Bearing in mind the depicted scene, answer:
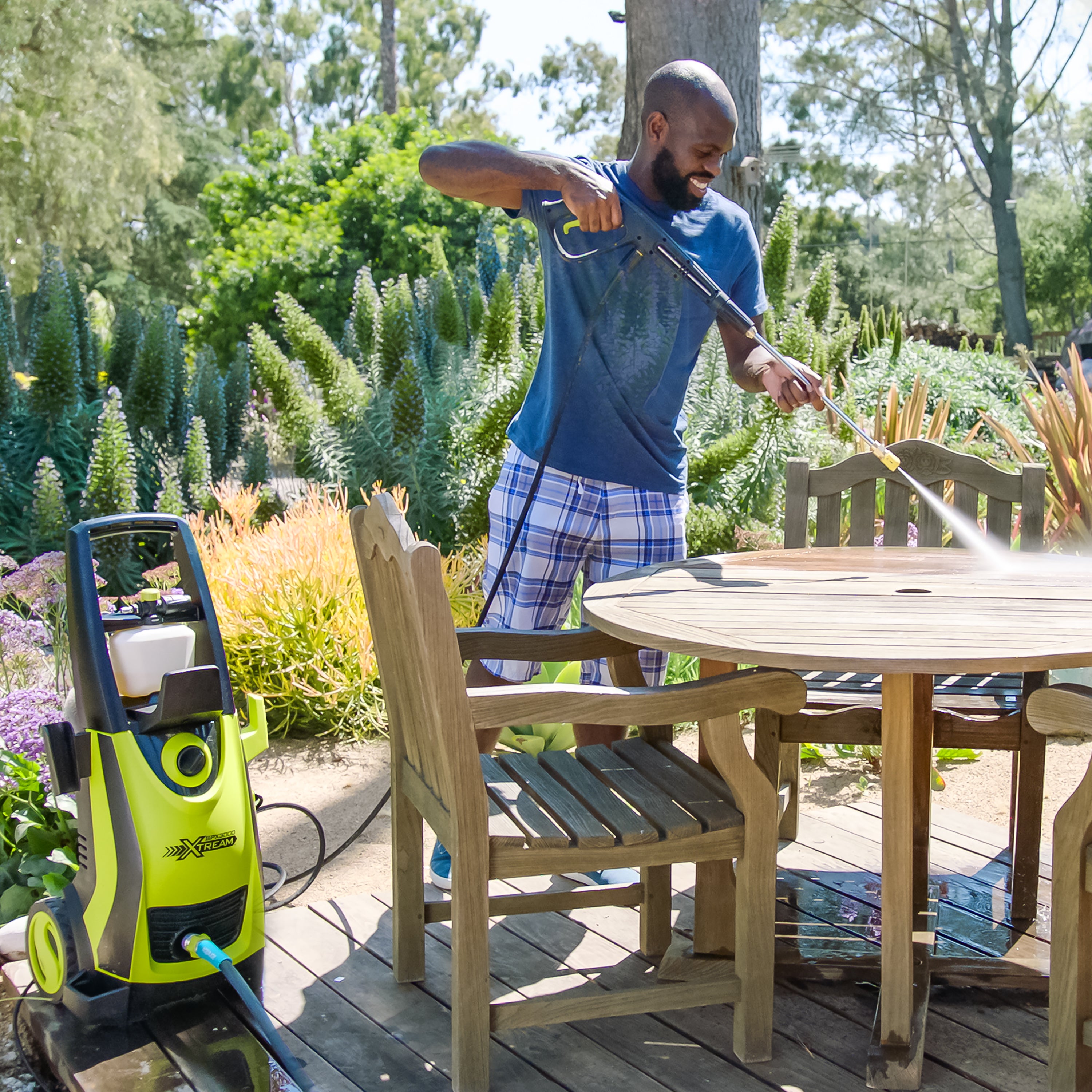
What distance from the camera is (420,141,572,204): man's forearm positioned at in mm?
2256

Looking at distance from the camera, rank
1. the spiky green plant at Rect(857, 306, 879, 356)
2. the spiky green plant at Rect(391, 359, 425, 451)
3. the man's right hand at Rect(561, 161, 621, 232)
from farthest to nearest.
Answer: the spiky green plant at Rect(857, 306, 879, 356) < the spiky green plant at Rect(391, 359, 425, 451) < the man's right hand at Rect(561, 161, 621, 232)

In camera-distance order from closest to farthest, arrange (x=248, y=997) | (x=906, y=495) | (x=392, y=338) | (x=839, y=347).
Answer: (x=248, y=997)
(x=906, y=495)
(x=392, y=338)
(x=839, y=347)

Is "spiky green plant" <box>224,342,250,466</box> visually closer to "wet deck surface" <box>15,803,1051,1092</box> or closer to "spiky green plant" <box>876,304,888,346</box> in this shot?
"wet deck surface" <box>15,803,1051,1092</box>

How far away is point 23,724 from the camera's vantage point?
2562mm

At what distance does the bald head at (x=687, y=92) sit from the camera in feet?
7.59

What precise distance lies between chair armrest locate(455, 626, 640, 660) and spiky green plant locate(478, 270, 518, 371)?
312cm

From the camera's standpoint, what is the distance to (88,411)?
5.55 m

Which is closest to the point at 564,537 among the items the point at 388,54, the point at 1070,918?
the point at 1070,918

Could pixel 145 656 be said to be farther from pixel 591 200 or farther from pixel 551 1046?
pixel 591 200

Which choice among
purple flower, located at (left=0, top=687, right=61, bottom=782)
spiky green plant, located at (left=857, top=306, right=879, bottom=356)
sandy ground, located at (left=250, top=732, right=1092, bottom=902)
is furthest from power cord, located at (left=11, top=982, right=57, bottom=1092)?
spiky green plant, located at (left=857, top=306, right=879, bottom=356)

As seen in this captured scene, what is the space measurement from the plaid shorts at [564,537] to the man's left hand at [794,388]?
377 millimetres

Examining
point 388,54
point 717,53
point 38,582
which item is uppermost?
point 388,54

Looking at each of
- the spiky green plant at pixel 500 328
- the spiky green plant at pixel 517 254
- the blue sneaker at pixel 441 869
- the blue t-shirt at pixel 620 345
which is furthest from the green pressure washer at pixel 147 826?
the spiky green plant at pixel 517 254

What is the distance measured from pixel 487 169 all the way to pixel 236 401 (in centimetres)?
409
